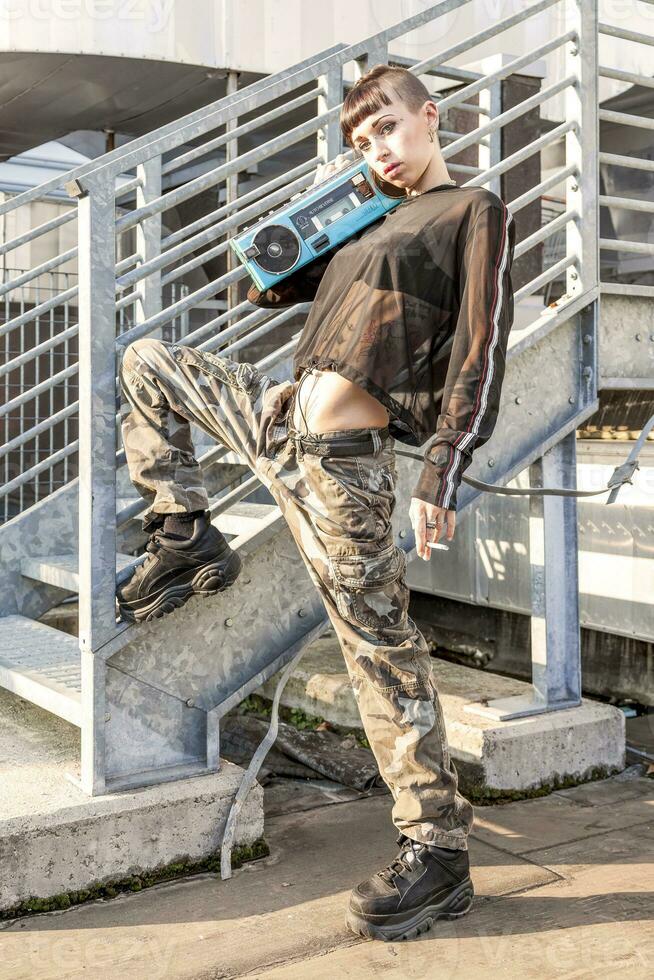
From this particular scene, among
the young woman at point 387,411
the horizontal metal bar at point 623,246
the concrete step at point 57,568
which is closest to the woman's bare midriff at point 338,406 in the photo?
the young woman at point 387,411

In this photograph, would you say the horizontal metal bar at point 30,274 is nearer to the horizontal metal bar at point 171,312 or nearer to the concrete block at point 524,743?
the horizontal metal bar at point 171,312

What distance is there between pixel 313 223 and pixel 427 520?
900 mm

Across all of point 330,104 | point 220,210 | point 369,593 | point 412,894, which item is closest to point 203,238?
point 220,210

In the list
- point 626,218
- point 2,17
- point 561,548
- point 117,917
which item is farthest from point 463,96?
point 626,218

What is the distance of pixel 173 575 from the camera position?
3.03 m

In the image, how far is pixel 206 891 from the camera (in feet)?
9.67

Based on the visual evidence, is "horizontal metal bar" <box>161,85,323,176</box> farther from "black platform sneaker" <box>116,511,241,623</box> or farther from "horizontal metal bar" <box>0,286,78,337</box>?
"black platform sneaker" <box>116,511,241,623</box>

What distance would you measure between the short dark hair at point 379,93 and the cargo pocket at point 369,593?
1103mm

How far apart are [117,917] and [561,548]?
207cm

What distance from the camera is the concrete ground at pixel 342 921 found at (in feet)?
8.24

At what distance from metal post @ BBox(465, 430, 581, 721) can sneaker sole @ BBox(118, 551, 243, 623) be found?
1374 millimetres

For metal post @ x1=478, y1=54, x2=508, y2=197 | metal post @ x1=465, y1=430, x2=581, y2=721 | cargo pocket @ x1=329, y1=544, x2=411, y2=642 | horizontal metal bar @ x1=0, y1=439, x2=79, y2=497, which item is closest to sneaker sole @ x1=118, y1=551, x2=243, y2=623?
cargo pocket @ x1=329, y1=544, x2=411, y2=642

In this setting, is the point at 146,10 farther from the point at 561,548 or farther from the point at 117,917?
the point at 117,917

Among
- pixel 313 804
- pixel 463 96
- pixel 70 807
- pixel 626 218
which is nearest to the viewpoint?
pixel 70 807
